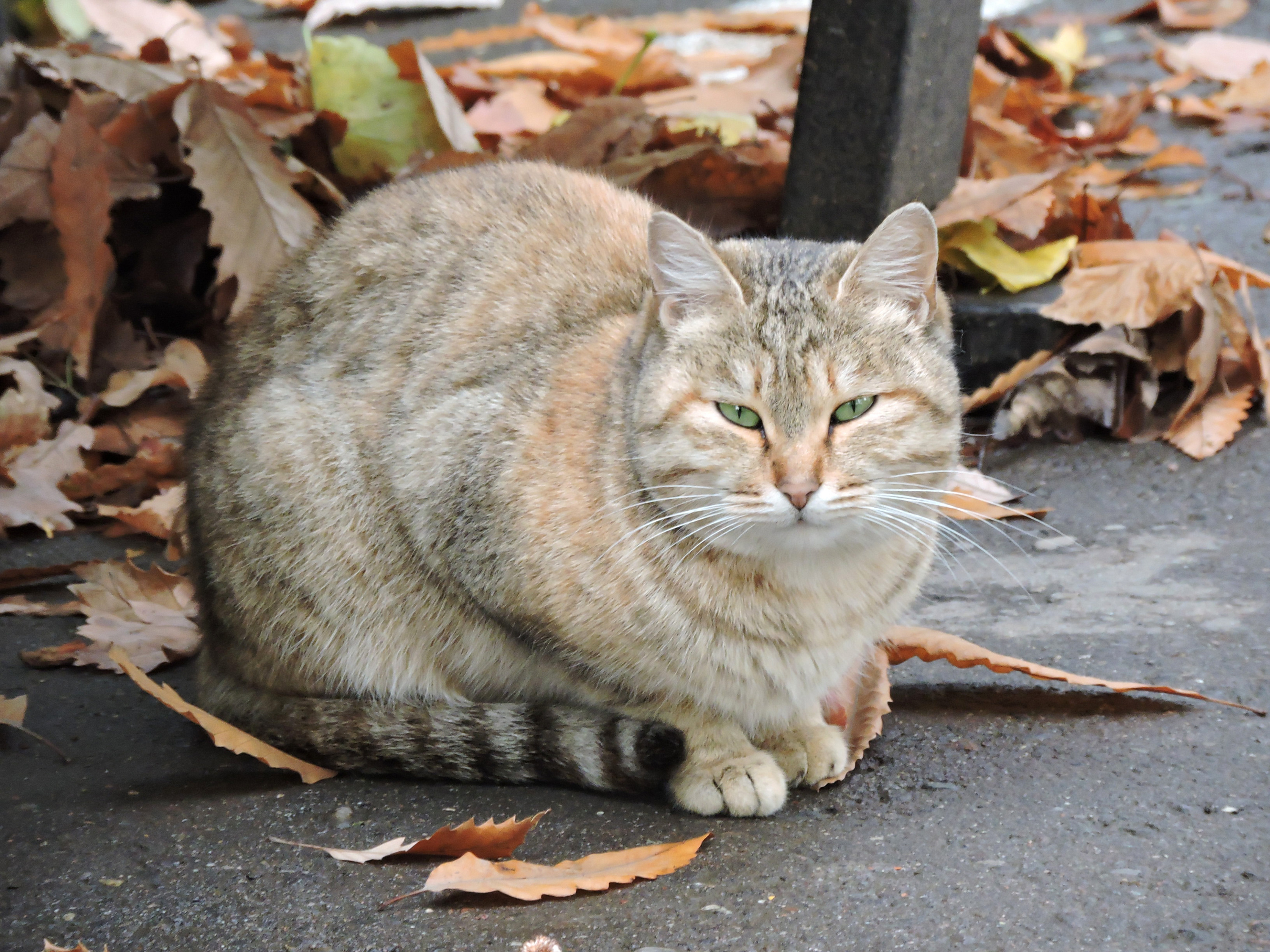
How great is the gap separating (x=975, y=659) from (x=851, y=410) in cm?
69

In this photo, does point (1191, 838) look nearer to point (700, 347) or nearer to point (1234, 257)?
point (700, 347)

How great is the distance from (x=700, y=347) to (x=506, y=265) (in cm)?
63

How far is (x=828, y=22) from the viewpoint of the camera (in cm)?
369

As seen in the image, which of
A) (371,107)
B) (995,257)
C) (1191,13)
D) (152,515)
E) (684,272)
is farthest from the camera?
(1191,13)

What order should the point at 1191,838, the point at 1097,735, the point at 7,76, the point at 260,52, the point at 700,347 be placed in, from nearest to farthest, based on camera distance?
the point at 1191,838, the point at 700,347, the point at 1097,735, the point at 7,76, the point at 260,52

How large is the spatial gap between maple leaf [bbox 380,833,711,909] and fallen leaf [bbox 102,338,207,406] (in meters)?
2.23

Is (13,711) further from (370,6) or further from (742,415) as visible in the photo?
(370,6)

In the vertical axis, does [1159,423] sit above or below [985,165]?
below

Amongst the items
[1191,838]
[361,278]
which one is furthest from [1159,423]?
[361,278]

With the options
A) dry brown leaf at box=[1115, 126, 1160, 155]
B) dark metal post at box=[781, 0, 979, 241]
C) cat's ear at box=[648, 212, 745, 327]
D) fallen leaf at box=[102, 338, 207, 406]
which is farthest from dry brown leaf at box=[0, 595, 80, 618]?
dry brown leaf at box=[1115, 126, 1160, 155]

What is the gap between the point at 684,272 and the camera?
2.35 metres

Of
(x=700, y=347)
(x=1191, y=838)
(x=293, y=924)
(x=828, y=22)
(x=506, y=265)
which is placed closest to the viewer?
(x=293, y=924)

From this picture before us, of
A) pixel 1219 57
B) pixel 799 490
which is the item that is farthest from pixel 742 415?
pixel 1219 57

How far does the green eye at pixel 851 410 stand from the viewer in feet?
7.52
